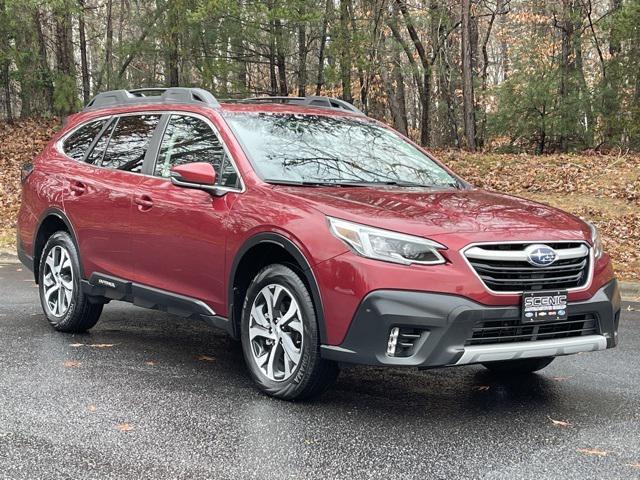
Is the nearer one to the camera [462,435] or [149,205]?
[462,435]

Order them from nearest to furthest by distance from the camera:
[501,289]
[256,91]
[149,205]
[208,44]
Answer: [501,289] → [149,205] → [208,44] → [256,91]

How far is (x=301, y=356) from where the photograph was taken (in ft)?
15.3

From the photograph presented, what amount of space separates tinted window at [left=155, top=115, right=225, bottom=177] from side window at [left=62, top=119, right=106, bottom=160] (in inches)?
44.5

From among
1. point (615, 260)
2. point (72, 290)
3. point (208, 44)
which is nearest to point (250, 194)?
point (72, 290)

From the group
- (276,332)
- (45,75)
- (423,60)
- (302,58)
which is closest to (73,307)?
(276,332)

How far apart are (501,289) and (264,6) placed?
54.5 feet

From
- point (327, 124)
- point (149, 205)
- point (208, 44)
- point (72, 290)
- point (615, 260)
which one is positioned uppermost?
point (208, 44)

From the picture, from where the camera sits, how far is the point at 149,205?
574cm

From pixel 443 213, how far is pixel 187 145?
2.11m

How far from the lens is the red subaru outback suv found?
429cm

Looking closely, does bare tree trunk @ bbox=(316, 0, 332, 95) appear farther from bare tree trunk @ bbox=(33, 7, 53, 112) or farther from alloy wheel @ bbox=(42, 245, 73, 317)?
alloy wheel @ bbox=(42, 245, 73, 317)

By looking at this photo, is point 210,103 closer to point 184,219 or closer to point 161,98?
point 161,98

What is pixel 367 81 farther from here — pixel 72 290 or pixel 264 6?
pixel 72 290

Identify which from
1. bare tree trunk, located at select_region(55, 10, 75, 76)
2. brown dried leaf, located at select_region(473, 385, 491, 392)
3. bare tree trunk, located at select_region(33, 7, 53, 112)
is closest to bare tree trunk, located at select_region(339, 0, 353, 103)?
bare tree trunk, located at select_region(55, 10, 75, 76)
